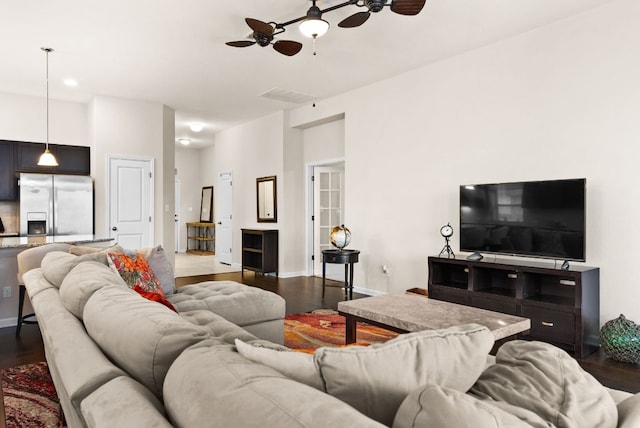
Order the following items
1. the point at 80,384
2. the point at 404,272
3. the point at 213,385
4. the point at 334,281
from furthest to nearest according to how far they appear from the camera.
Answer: the point at 334,281
the point at 404,272
the point at 80,384
the point at 213,385

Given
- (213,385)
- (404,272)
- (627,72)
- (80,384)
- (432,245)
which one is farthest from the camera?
(404,272)

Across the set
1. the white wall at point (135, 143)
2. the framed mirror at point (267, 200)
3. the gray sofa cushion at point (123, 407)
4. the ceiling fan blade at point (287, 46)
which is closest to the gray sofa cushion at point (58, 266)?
the gray sofa cushion at point (123, 407)

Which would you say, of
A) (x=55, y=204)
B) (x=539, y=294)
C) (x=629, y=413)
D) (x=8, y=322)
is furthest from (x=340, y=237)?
(x=629, y=413)

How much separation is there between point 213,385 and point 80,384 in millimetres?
486

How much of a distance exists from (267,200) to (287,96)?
205 cm

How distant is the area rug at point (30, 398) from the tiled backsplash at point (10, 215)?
13.7ft

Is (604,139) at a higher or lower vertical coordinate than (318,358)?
higher

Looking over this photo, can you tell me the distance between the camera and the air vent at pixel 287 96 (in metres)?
6.16

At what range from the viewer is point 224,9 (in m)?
3.65

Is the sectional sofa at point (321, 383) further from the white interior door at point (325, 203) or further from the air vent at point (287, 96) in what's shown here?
the white interior door at point (325, 203)

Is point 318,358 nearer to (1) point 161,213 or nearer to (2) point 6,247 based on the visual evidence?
(2) point 6,247

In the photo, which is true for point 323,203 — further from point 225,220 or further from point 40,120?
point 40,120

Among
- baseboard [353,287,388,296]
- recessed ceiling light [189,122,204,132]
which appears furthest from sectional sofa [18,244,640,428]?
recessed ceiling light [189,122,204,132]

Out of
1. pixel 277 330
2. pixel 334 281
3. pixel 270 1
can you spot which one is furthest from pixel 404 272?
pixel 270 1
